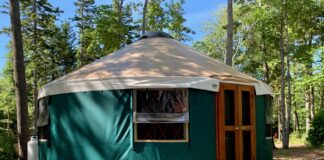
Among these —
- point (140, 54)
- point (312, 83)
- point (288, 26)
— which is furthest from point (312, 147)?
point (140, 54)

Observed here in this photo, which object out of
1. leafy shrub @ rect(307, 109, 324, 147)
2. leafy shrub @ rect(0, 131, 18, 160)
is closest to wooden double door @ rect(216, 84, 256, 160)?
leafy shrub @ rect(0, 131, 18, 160)

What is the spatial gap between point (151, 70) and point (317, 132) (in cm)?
845

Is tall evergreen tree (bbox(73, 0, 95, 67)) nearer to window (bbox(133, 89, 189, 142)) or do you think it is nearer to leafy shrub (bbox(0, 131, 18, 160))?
leafy shrub (bbox(0, 131, 18, 160))

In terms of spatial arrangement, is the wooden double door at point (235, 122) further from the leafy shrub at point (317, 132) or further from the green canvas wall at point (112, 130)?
the leafy shrub at point (317, 132)

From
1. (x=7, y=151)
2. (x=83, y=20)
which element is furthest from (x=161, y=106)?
(x=83, y=20)

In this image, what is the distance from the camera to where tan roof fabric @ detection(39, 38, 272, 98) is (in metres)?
5.88

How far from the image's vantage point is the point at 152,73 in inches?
237

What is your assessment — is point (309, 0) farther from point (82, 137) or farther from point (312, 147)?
point (82, 137)

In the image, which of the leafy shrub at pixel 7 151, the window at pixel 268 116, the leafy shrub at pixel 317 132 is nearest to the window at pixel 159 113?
the window at pixel 268 116

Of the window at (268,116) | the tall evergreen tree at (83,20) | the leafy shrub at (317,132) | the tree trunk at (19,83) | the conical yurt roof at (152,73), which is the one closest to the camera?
the conical yurt roof at (152,73)

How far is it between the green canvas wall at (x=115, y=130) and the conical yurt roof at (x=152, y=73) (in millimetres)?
140

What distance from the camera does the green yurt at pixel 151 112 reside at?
5742 mm

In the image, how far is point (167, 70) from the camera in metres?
6.16

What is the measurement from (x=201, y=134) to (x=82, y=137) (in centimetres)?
171
